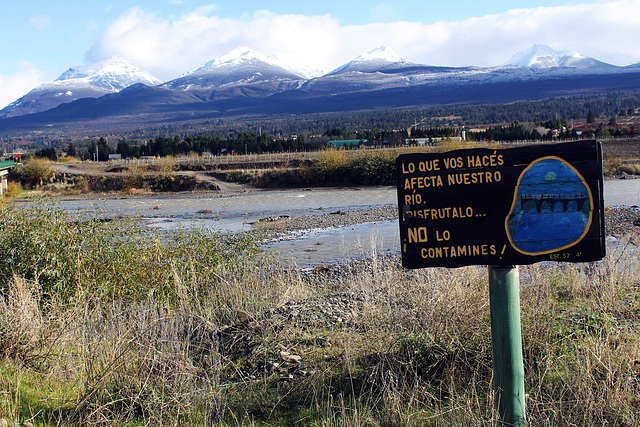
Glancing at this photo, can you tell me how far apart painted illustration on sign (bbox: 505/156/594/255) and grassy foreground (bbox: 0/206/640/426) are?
1303 millimetres

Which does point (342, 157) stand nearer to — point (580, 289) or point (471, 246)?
point (580, 289)

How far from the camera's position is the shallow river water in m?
21.5

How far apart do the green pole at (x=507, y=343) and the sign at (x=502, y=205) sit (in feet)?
0.56

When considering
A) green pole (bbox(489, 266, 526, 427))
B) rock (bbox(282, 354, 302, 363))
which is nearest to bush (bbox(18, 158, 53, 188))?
rock (bbox(282, 354, 302, 363))

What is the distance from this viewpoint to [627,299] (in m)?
7.30

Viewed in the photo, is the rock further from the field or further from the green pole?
the green pole

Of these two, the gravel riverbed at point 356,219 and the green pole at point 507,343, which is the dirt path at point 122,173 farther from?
the green pole at point 507,343

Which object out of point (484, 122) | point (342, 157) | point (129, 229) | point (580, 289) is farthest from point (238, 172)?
point (484, 122)

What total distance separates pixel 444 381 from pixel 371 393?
0.78 meters

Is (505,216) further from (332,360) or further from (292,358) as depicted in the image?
(292,358)

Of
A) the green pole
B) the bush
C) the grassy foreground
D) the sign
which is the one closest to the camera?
the sign

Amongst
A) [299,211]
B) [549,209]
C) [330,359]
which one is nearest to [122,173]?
[299,211]

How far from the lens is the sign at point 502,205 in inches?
157

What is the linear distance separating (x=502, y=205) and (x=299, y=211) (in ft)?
115
